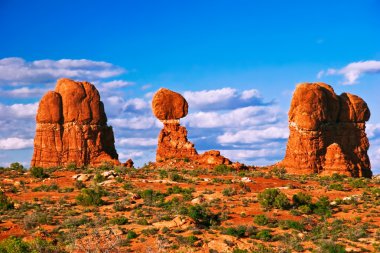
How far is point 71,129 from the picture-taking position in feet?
227

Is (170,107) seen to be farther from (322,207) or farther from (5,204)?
(5,204)

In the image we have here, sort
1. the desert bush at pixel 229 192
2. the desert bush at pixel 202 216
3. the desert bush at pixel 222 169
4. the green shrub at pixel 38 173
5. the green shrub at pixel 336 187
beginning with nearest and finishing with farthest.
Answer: the desert bush at pixel 202 216 < the desert bush at pixel 229 192 < the green shrub at pixel 336 187 < the green shrub at pixel 38 173 < the desert bush at pixel 222 169

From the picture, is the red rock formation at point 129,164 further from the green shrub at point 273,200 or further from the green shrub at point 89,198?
the green shrub at point 273,200

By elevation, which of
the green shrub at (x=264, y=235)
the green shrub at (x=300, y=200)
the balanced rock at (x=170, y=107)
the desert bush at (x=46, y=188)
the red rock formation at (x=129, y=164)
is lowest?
the green shrub at (x=264, y=235)

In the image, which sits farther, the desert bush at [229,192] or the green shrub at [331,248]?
the desert bush at [229,192]

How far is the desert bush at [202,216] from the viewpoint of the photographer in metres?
44.5

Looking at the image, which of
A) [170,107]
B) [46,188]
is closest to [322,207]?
[46,188]

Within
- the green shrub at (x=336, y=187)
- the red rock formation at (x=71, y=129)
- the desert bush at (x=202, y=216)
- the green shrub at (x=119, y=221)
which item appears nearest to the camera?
the green shrub at (x=119, y=221)

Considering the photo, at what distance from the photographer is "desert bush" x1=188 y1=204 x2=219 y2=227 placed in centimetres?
4450

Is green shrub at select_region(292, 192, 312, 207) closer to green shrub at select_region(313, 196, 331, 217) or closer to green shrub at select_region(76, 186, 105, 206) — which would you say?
green shrub at select_region(313, 196, 331, 217)

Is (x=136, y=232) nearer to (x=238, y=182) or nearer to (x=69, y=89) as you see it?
(x=238, y=182)

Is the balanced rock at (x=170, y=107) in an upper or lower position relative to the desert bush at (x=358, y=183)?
upper

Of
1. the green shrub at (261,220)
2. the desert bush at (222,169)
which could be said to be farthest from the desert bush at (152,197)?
the desert bush at (222,169)

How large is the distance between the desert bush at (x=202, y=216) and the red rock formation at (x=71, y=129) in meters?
24.0
